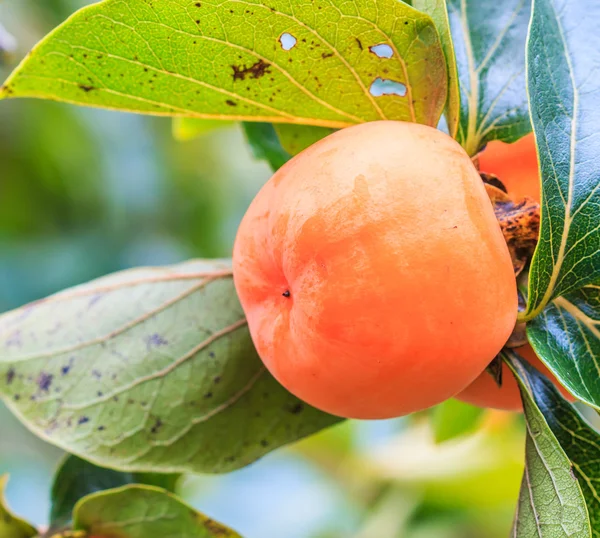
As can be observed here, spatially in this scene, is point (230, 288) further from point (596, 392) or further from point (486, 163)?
point (596, 392)

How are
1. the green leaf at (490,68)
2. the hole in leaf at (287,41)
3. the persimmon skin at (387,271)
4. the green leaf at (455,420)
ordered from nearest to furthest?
the persimmon skin at (387,271)
the hole in leaf at (287,41)
the green leaf at (490,68)
the green leaf at (455,420)

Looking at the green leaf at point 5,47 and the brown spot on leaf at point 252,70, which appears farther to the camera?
the green leaf at point 5,47

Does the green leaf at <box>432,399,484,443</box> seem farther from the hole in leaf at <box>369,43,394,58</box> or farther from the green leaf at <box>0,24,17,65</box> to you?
the green leaf at <box>0,24,17,65</box>

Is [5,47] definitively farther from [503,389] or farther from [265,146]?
[503,389]

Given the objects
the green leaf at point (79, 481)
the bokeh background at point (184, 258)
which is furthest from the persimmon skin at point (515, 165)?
the bokeh background at point (184, 258)

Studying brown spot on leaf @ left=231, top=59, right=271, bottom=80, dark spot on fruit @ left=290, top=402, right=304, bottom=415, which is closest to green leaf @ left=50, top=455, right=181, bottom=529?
dark spot on fruit @ left=290, top=402, right=304, bottom=415

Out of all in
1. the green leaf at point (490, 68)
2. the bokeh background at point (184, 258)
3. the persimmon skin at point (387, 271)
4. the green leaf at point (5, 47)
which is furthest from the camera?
the bokeh background at point (184, 258)

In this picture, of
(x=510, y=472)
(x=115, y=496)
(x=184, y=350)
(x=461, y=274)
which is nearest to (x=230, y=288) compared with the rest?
(x=184, y=350)

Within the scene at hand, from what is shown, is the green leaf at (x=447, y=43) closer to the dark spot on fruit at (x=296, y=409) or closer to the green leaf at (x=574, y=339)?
the green leaf at (x=574, y=339)
